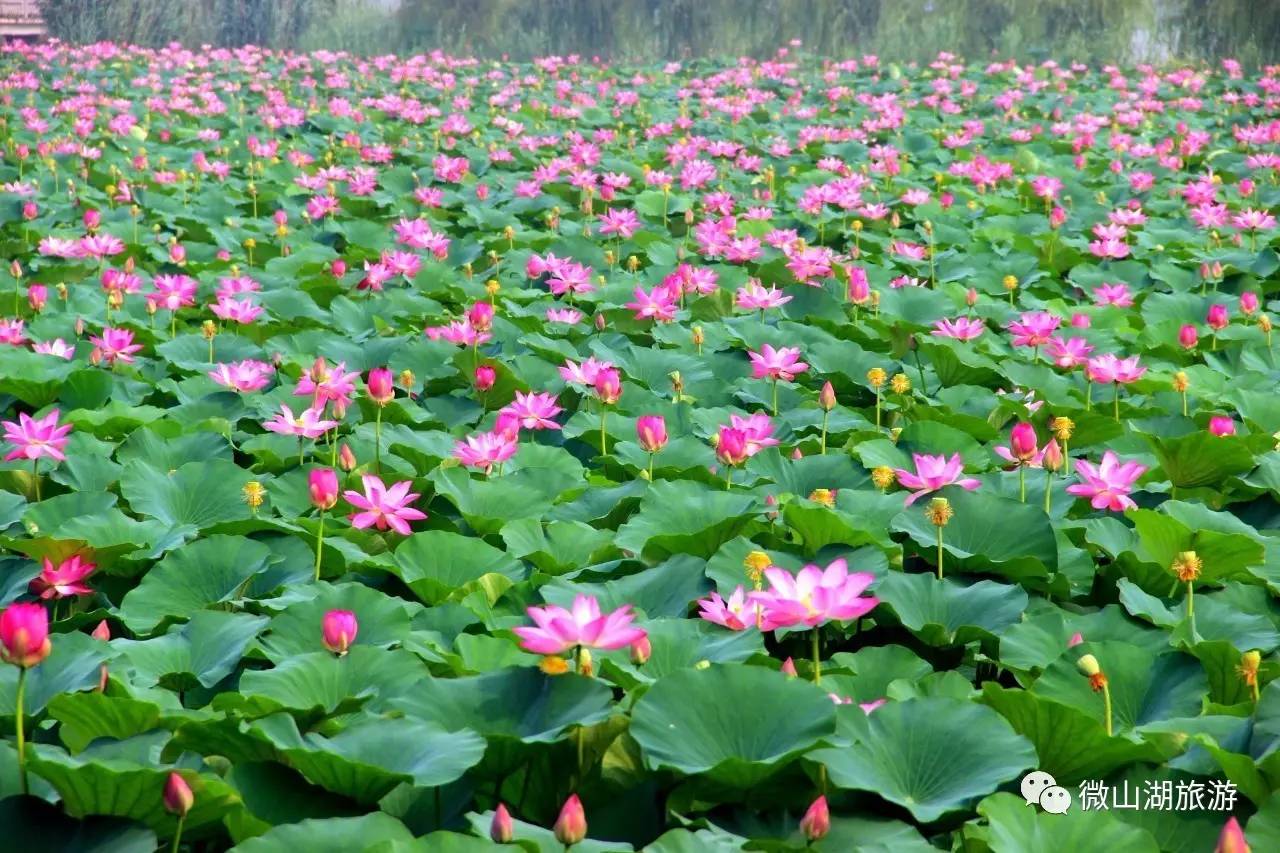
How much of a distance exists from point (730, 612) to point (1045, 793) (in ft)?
1.63


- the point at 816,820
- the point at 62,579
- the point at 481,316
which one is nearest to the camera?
the point at 816,820

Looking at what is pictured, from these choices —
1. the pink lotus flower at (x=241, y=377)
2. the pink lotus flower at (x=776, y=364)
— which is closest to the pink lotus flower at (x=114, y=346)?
the pink lotus flower at (x=241, y=377)

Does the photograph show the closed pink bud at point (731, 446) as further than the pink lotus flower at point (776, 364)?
No

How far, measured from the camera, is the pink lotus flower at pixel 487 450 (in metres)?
2.56

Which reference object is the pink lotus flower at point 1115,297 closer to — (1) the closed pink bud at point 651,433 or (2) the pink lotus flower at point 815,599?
(1) the closed pink bud at point 651,433

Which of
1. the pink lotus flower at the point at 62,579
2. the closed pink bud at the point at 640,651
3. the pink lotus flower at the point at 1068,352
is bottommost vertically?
the pink lotus flower at the point at 62,579

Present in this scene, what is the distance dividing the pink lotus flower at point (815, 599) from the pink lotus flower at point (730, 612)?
3.9 inches

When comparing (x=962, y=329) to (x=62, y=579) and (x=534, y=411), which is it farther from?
(x=62, y=579)

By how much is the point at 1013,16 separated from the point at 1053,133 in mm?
5615

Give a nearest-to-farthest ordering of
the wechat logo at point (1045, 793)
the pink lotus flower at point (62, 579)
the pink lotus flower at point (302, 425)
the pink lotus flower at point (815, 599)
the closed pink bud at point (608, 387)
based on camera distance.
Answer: the wechat logo at point (1045, 793) → the pink lotus flower at point (815, 599) → the pink lotus flower at point (62, 579) → the pink lotus flower at point (302, 425) → the closed pink bud at point (608, 387)

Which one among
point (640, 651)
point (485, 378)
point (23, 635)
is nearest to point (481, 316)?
point (485, 378)

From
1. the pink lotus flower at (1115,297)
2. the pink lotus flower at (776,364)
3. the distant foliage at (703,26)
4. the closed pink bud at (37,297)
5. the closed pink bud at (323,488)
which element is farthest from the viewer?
the distant foliage at (703,26)

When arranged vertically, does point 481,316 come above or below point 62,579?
above

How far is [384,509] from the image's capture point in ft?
7.54
